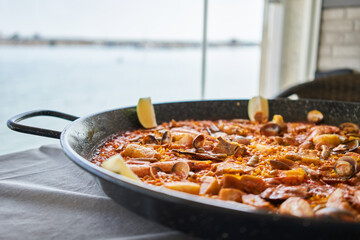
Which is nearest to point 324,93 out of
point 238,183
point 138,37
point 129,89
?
point 238,183

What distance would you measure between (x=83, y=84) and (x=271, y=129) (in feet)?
26.1

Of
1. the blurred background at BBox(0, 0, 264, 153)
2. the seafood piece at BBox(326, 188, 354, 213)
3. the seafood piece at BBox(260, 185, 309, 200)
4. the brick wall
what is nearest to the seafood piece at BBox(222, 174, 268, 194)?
the seafood piece at BBox(260, 185, 309, 200)

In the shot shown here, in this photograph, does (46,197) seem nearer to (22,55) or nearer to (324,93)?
(324,93)

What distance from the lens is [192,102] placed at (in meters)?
1.50

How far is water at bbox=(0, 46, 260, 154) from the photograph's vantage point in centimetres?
432

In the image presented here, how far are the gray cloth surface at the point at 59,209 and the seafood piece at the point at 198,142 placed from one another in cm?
31

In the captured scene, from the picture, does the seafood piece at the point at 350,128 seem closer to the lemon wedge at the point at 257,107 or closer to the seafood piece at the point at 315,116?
the seafood piece at the point at 315,116

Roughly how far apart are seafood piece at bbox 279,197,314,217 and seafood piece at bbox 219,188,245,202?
0.08 meters

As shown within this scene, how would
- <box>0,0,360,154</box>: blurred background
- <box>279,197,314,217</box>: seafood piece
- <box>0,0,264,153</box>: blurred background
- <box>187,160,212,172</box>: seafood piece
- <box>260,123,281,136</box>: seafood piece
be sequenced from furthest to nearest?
<box>0,0,264,153</box>: blurred background, <box>0,0,360,154</box>: blurred background, <box>260,123,281,136</box>: seafood piece, <box>187,160,212,172</box>: seafood piece, <box>279,197,314,217</box>: seafood piece

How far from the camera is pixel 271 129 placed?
125 cm

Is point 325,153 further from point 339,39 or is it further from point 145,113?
point 339,39

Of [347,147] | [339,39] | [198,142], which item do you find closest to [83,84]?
[339,39]

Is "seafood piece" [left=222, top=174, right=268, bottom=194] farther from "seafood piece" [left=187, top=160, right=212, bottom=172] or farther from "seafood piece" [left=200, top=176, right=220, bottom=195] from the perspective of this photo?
"seafood piece" [left=187, top=160, right=212, bottom=172]

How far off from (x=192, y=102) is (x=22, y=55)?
35.1 feet
